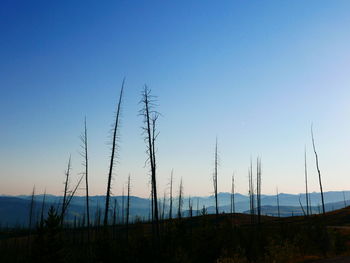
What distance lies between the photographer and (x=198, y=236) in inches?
730

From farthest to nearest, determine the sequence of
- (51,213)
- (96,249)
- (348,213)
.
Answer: (348,213), (96,249), (51,213)

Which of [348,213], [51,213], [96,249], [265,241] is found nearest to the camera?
[51,213]

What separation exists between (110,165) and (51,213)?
8811 mm

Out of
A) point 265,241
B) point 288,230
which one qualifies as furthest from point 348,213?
point 265,241

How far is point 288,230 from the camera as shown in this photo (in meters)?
25.6

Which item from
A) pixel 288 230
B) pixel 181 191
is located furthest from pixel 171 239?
pixel 181 191

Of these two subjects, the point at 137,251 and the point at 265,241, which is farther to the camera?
the point at 265,241

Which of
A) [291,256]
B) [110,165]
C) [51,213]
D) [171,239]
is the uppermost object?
[110,165]

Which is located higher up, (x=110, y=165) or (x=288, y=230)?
(x=110, y=165)

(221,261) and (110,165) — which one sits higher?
(110,165)

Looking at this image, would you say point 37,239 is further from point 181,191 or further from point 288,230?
point 181,191

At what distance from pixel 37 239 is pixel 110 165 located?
9.18 meters

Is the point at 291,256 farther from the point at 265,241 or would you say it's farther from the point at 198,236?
the point at 198,236

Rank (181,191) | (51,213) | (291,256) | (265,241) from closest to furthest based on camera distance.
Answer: (51,213)
(291,256)
(265,241)
(181,191)
